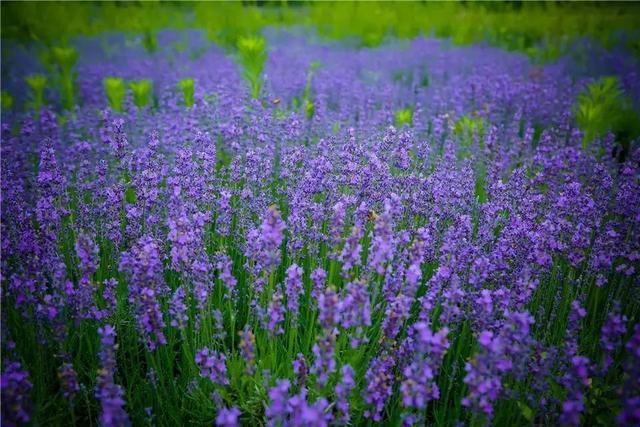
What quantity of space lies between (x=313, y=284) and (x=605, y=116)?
15.4ft

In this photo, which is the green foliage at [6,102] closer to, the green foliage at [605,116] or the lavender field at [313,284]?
the lavender field at [313,284]

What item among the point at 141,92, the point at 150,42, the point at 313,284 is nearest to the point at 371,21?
the point at 150,42

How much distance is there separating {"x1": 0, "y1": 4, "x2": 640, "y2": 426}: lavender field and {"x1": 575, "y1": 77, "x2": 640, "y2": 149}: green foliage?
0.88 metres

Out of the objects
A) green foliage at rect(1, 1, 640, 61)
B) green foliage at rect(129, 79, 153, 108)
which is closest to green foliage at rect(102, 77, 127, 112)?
green foliage at rect(129, 79, 153, 108)

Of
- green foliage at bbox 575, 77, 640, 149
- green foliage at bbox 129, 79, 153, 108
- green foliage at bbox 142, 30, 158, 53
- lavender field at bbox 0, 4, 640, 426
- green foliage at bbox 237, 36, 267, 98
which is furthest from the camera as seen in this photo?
green foliage at bbox 142, 30, 158, 53

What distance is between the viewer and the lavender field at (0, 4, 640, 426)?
5.52ft

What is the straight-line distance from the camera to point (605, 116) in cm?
542

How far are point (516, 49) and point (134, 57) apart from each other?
950 centimetres

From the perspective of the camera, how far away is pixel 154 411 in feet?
6.82

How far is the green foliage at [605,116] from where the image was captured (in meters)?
5.23

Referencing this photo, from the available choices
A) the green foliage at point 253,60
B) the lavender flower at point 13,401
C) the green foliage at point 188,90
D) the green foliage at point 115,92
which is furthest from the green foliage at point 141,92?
the lavender flower at point 13,401

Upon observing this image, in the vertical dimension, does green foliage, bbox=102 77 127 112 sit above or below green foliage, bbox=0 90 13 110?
above

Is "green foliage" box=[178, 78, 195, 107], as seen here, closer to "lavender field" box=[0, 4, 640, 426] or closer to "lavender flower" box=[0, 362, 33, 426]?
"lavender field" box=[0, 4, 640, 426]

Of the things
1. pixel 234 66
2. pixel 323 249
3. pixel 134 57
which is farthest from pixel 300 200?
pixel 134 57
